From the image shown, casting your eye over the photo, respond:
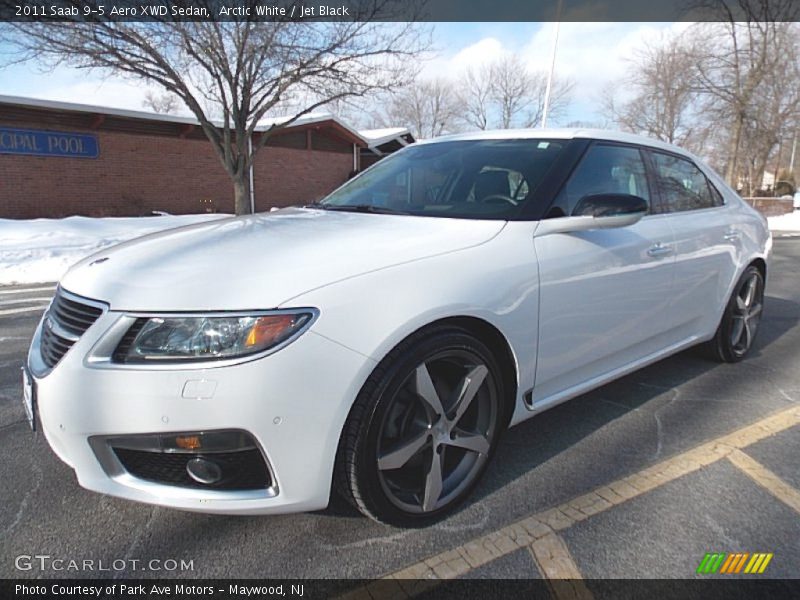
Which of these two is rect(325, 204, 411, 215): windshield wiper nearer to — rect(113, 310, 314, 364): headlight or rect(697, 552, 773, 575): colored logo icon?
rect(113, 310, 314, 364): headlight

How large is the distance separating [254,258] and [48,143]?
15518 millimetres

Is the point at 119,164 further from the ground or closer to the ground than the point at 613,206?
further from the ground

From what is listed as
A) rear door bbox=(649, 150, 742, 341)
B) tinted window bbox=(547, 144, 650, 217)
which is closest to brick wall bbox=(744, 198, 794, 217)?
rear door bbox=(649, 150, 742, 341)

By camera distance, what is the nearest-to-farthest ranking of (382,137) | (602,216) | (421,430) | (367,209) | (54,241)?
(421,430) < (602,216) < (367,209) < (54,241) < (382,137)

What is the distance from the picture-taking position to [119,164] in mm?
15359

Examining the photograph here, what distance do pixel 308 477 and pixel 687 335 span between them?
109 inches

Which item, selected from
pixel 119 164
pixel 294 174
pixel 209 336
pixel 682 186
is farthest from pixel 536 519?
pixel 294 174

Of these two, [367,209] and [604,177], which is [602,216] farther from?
[367,209]

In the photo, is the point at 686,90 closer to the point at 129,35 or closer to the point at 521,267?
the point at 129,35

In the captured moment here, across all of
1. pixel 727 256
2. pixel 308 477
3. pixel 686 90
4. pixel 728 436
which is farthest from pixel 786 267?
pixel 686 90

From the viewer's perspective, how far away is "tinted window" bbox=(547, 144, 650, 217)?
246cm

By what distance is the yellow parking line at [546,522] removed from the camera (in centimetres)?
173

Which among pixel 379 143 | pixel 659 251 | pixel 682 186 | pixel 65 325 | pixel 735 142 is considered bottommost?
pixel 65 325

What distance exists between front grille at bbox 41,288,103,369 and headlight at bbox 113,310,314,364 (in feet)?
0.75
